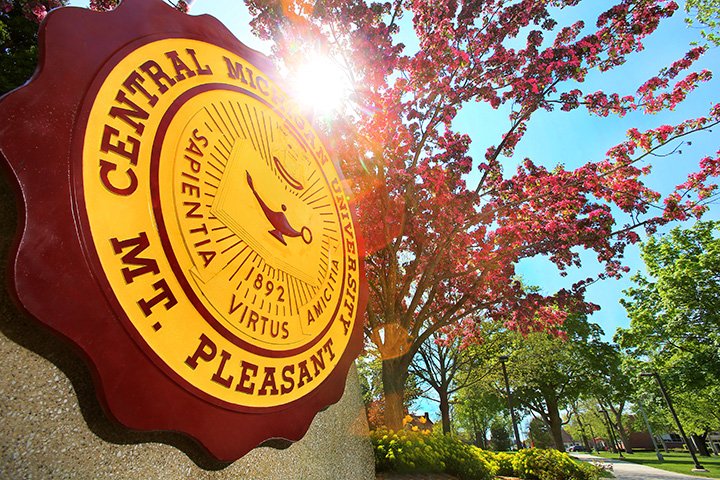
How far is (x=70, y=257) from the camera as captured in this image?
142 centimetres

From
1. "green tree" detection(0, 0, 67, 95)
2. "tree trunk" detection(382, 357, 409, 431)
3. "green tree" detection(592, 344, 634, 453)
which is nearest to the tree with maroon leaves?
"tree trunk" detection(382, 357, 409, 431)

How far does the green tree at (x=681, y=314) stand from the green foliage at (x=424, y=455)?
849 inches

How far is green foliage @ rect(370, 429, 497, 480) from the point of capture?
17.6 feet

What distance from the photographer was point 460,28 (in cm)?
797

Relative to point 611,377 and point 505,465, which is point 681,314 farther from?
point 505,465

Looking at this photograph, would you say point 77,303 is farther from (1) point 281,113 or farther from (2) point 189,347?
(1) point 281,113

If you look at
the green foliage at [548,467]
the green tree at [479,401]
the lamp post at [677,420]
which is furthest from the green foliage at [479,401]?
the green foliage at [548,467]

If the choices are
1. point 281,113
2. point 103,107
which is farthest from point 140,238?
point 281,113

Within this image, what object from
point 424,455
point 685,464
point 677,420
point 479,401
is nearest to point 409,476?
point 424,455

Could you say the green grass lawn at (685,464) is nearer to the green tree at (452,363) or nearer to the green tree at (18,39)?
the green tree at (452,363)

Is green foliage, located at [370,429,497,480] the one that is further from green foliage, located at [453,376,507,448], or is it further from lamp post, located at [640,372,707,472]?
green foliage, located at [453,376,507,448]

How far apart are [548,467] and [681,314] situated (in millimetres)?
18013

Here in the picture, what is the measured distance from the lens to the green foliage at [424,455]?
537 centimetres

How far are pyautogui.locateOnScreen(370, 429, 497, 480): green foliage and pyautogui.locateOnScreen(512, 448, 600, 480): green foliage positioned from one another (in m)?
5.19
